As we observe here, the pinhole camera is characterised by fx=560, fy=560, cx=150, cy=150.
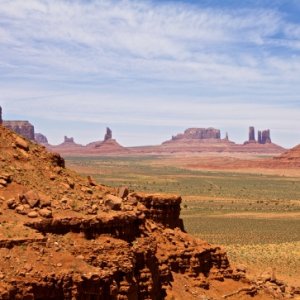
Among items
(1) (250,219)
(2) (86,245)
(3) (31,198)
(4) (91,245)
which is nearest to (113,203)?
(4) (91,245)

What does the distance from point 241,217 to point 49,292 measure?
71.1m

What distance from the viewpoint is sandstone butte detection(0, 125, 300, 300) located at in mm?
15602

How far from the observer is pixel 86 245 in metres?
17.6

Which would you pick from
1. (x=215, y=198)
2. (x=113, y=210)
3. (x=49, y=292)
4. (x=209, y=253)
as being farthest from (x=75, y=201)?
(x=215, y=198)

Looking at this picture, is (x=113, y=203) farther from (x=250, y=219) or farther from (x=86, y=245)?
(x=250, y=219)

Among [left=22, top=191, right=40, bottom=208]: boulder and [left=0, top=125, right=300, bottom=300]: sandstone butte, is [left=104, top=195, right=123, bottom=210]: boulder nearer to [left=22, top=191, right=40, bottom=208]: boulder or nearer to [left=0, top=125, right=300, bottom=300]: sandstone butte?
[left=0, top=125, right=300, bottom=300]: sandstone butte

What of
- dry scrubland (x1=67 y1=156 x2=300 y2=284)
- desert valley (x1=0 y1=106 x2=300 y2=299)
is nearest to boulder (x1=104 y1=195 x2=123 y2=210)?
desert valley (x1=0 y1=106 x2=300 y2=299)

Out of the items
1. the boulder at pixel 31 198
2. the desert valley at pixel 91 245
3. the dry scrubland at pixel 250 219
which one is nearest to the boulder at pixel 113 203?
the desert valley at pixel 91 245

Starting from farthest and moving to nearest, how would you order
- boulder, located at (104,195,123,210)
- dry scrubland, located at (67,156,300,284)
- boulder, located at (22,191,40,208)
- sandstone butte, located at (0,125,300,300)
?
dry scrubland, located at (67,156,300,284)
boulder, located at (104,195,123,210)
boulder, located at (22,191,40,208)
sandstone butte, located at (0,125,300,300)

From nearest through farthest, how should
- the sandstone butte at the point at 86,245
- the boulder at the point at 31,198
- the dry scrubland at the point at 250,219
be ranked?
the sandstone butte at the point at 86,245 < the boulder at the point at 31,198 < the dry scrubland at the point at 250,219

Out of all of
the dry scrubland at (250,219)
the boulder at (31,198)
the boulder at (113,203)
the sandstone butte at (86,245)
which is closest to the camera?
the sandstone butte at (86,245)

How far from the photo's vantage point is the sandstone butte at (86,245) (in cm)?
1560

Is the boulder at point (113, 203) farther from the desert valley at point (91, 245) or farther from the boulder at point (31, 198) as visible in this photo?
the boulder at point (31, 198)

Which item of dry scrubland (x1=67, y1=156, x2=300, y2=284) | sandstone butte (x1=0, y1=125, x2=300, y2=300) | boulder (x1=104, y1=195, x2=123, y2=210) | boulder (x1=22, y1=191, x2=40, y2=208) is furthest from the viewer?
dry scrubland (x1=67, y1=156, x2=300, y2=284)
